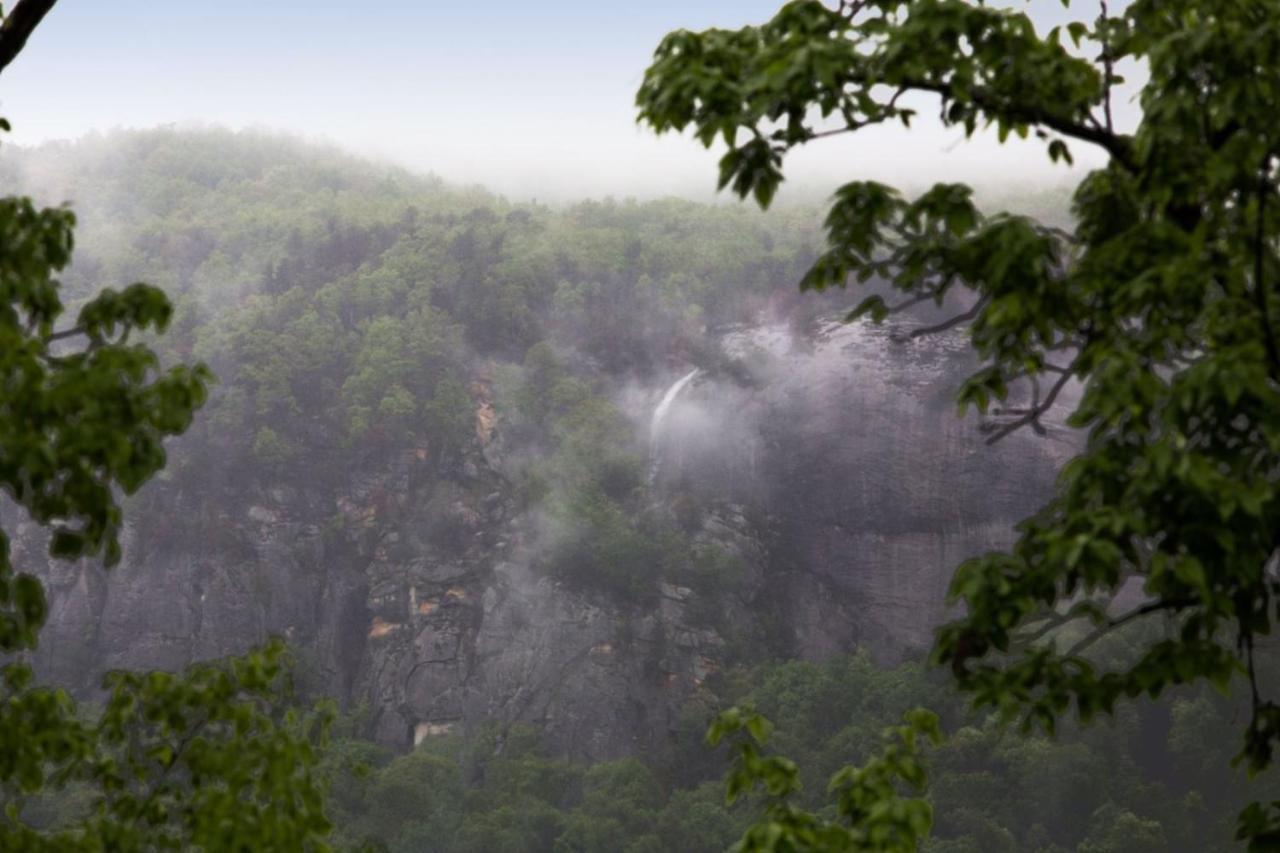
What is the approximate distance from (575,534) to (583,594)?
9.66 ft

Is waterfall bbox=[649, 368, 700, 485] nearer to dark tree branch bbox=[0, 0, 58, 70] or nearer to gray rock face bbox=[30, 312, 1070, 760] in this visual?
gray rock face bbox=[30, 312, 1070, 760]

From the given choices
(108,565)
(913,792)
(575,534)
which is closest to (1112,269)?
(108,565)

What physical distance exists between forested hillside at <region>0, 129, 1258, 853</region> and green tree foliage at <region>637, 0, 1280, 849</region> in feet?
130

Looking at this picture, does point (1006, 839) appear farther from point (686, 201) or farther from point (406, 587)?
point (686, 201)

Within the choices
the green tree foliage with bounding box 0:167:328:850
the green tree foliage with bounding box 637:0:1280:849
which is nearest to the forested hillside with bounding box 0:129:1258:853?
the green tree foliage with bounding box 0:167:328:850

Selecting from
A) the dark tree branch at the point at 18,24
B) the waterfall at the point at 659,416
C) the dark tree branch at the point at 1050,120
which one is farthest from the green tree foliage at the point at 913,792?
the dark tree branch at the point at 18,24

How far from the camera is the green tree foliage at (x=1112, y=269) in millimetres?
4105

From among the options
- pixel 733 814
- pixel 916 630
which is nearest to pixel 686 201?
pixel 916 630

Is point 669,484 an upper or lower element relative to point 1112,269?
lower

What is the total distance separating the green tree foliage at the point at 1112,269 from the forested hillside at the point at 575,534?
39559 millimetres

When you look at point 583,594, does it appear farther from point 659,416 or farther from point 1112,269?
point 1112,269

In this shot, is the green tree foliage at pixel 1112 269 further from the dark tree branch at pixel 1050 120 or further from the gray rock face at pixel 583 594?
the gray rock face at pixel 583 594

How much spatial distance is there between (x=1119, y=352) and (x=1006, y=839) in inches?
1542

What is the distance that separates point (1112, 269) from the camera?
4.52 meters
